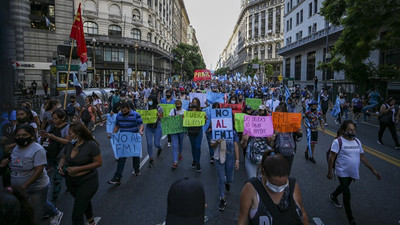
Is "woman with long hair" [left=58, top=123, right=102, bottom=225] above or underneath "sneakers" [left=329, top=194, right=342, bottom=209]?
above

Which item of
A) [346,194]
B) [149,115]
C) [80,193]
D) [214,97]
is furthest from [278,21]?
[80,193]

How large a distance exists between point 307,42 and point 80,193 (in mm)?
39345

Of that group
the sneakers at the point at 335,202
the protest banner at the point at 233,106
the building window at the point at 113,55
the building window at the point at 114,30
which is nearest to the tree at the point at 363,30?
the protest banner at the point at 233,106

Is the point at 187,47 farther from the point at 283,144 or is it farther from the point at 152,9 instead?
the point at 283,144

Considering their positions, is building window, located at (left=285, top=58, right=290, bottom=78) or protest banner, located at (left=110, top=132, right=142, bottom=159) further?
building window, located at (left=285, top=58, right=290, bottom=78)

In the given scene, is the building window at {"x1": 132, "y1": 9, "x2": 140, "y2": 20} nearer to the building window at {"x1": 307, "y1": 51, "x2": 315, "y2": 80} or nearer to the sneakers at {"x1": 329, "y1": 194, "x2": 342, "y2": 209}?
the building window at {"x1": 307, "y1": 51, "x2": 315, "y2": 80}

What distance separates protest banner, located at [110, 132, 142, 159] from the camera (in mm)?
5887

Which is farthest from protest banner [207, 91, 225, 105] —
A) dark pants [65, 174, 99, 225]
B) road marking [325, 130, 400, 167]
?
dark pants [65, 174, 99, 225]

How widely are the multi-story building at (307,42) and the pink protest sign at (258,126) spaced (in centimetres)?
2828

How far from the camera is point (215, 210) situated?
4.60m

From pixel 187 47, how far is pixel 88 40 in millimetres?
31629

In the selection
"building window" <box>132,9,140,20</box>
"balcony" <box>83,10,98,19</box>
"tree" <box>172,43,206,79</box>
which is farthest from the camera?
"tree" <box>172,43,206,79</box>

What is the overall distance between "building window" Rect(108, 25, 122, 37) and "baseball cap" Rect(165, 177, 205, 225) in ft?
159

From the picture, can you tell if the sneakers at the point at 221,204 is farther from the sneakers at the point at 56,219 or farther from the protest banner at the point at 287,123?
the sneakers at the point at 56,219
